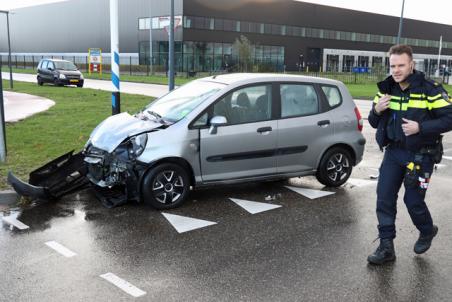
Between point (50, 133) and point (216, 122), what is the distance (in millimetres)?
6094

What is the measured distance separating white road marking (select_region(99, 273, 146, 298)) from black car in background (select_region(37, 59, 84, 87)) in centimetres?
2525

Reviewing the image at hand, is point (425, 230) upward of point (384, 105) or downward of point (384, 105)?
downward

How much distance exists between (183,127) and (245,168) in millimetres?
1010

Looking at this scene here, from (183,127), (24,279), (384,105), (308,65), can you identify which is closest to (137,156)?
(183,127)

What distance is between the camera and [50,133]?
1077cm

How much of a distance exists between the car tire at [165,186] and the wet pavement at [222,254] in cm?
15

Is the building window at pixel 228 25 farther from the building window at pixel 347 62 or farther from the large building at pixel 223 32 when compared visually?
the building window at pixel 347 62

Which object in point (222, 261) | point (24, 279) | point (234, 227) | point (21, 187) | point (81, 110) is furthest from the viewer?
point (81, 110)

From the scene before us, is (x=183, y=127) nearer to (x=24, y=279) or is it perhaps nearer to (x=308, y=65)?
(x=24, y=279)

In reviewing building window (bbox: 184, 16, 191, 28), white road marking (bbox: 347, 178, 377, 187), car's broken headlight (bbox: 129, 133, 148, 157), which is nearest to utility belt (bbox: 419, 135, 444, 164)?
car's broken headlight (bbox: 129, 133, 148, 157)

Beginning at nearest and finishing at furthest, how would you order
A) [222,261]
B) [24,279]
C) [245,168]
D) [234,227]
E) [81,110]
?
[24,279] < [222,261] < [234,227] < [245,168] < [81,110]

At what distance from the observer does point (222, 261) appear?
4477mm

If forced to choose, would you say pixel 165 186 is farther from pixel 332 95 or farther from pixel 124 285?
pixel 332 95

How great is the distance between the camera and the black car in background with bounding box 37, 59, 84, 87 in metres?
27.5
